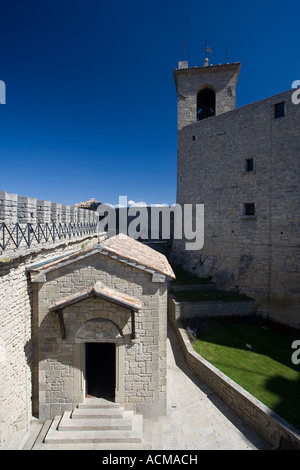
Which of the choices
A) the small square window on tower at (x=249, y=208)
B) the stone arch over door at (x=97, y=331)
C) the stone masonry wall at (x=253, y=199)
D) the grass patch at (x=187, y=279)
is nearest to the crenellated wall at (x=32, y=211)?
the stone arch over door at (x=97, y=331)

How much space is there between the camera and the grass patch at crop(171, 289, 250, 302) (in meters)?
12.6

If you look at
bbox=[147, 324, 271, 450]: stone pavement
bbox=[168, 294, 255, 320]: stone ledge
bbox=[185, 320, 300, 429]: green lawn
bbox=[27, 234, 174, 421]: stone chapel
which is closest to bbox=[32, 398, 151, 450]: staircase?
bbox=[27, 234, 174, 421]: stone chapel

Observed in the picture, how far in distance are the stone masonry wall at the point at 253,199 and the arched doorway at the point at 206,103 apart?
15.2 feet

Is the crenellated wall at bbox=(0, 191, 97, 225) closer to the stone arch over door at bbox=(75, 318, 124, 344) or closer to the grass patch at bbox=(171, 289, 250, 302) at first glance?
the stone arch over door at bbox=(75, 318, 124, 344)

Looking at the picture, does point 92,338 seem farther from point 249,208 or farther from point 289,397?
point 249,208

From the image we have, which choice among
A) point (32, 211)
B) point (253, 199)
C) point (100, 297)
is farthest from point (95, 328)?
point (253, 199)

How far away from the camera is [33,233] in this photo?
20.7 feet

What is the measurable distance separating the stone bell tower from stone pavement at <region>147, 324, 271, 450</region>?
57.4 feet

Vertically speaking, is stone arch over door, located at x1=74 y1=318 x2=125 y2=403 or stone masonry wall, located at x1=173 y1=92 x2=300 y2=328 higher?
stone masonry wall, located at x1=173 y1=92 x2=300 y2=328

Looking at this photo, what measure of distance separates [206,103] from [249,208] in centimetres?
1181

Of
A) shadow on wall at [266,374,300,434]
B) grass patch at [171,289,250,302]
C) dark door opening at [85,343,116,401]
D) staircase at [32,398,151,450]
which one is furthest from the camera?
grass patch at [171,289,250,302]

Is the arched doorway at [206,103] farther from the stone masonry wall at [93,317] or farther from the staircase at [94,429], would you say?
the staircase at [94,429]

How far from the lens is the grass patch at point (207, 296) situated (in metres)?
12.6
